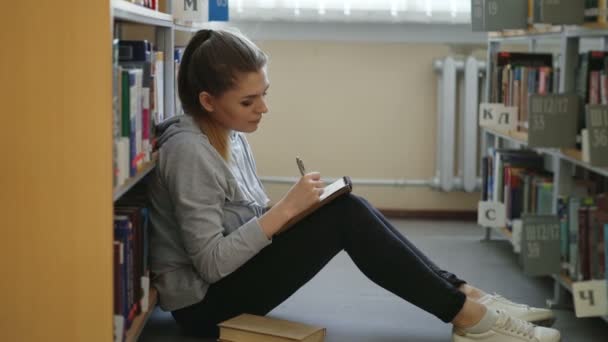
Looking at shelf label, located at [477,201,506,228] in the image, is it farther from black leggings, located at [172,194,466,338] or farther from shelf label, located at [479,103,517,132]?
black leggings, located at [172,194,466,338]

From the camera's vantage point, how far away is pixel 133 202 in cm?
227

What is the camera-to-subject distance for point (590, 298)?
2.28 metres

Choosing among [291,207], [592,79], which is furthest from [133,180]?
[592,79]

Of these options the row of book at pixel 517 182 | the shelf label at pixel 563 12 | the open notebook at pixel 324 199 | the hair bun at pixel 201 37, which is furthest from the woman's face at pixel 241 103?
the row of book at pixel 517 182

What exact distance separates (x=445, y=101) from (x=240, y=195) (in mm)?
2009

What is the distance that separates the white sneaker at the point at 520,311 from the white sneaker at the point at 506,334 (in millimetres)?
80

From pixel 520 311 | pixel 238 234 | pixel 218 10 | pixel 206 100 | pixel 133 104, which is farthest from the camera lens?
pixel 218 10

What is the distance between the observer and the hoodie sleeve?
2.12 m

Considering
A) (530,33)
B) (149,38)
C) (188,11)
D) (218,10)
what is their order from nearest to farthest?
(188,11) → (149,38) → (218,10) → (530,33)

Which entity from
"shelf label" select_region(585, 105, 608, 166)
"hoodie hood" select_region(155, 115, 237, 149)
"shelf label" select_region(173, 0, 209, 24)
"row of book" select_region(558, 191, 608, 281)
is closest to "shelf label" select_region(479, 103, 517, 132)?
"row of book" select_region(558, 191, 608, 281)

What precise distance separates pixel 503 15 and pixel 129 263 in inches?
63.1

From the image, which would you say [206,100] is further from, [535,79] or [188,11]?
[535,79]

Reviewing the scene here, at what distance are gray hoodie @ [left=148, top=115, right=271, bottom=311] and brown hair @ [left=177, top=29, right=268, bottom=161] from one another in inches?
1.8

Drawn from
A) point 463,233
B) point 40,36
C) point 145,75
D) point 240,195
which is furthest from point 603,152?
point 463,233
